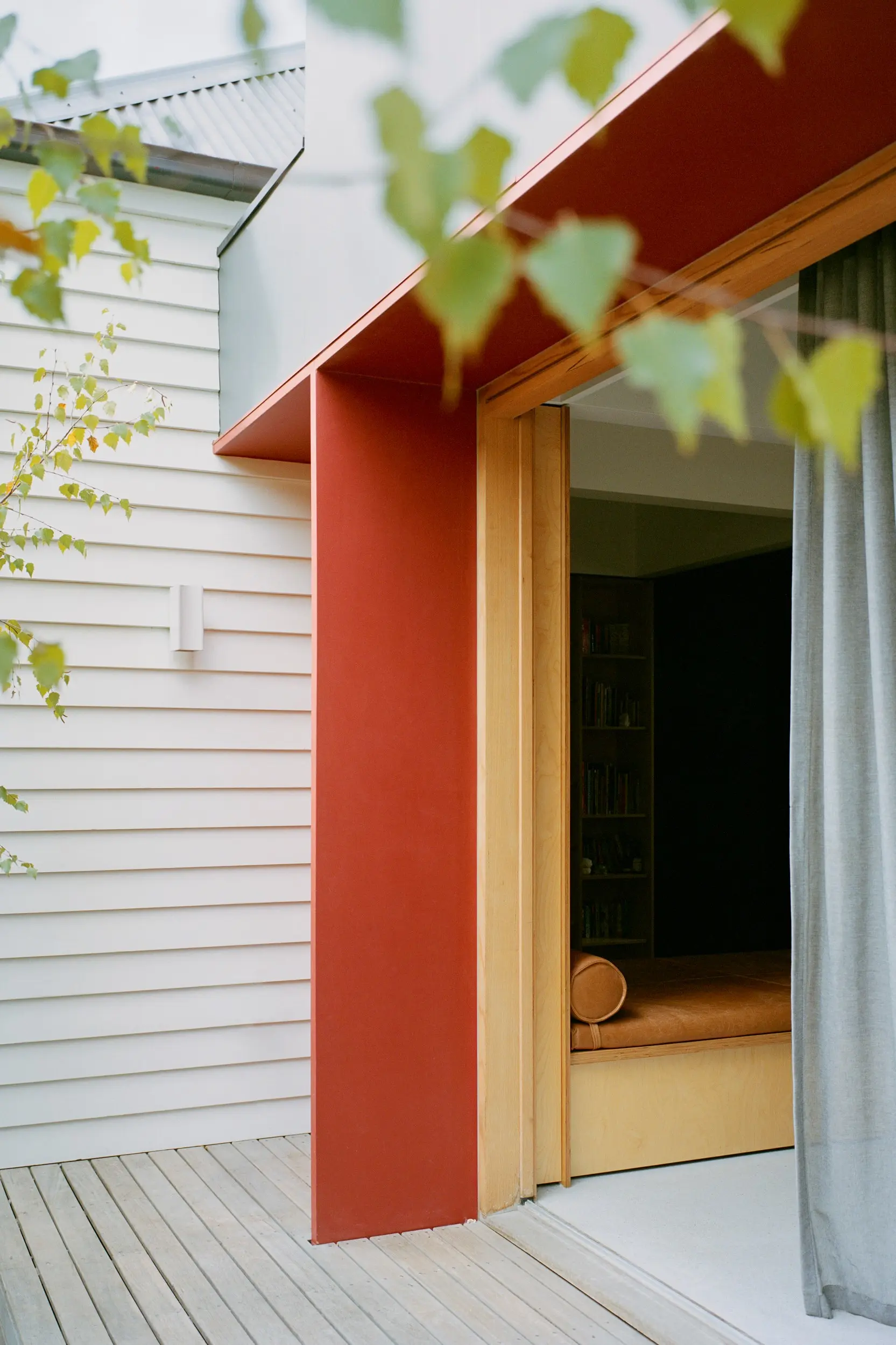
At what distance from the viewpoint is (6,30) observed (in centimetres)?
116

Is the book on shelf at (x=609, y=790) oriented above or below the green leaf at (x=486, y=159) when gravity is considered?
below

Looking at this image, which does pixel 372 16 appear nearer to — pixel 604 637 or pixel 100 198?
pixel 100 198

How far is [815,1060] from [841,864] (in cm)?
47

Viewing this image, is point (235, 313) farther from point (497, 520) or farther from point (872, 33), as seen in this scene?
point (872, 33)

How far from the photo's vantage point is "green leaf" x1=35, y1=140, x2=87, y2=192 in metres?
1.03

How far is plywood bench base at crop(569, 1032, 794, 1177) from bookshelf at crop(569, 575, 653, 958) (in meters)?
3.23

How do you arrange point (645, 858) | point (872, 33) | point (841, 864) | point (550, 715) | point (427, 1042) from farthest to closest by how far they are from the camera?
point (645, 858) → point (550, 715) → point (427, 1042) → point (841, 864) → point (872, 33)

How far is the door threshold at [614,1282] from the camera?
2840 mm

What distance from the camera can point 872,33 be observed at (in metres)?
1.82

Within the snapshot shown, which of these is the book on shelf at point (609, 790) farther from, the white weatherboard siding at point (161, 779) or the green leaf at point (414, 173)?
the green leaf at point (414, 173)

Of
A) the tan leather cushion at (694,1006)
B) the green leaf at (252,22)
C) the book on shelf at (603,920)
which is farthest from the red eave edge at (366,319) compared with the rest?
the book on shelf at (603,920)

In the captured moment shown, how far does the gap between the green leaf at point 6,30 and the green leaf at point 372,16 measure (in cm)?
68

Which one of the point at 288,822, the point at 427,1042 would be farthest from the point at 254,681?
the point at 427,1042

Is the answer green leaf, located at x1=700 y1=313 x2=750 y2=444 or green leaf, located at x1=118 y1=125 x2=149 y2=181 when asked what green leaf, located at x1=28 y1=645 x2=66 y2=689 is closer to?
green leaf, located at x1=118 y1=125 x2=149 y2=181
